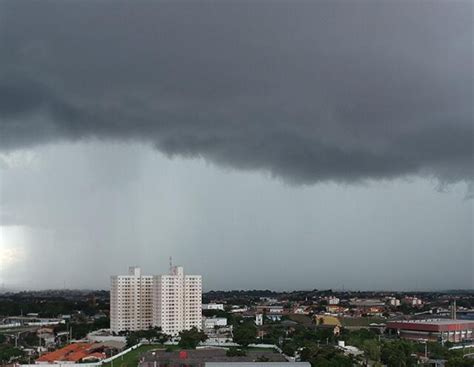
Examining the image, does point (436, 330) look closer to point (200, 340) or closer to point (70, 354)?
point (200, 340)

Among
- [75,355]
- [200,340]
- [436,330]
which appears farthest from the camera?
[436,330]

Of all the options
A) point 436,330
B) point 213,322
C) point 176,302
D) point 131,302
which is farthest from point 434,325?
point 131,302

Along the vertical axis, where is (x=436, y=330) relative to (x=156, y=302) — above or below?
below

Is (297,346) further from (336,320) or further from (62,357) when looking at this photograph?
(336,320)

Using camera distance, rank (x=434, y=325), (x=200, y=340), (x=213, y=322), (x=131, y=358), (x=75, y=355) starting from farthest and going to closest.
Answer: (x=213, y=322)
(x=434, y=325)
(x=200, y=340)
(x=131, y=358)
(x=75, y=355)

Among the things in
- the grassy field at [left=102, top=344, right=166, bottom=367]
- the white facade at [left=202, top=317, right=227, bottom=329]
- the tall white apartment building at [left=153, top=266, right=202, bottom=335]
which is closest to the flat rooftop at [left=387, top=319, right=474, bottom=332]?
the white facade at [left=202, top=317, right=227, bottom=329]

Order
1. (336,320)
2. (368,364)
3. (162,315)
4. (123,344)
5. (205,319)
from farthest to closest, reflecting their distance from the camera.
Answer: (336,320) → (205,319) → (162,315) → (123,344) → (368,364)

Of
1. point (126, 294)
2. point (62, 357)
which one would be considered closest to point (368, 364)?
point (62, 357)
